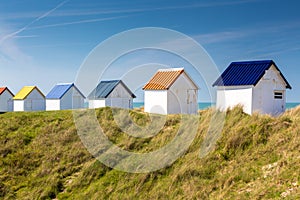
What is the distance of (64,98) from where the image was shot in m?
36.1

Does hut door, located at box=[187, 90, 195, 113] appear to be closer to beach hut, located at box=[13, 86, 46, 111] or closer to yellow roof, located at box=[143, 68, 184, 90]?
yellow roof, located at box=[143, 68, 184, 90]

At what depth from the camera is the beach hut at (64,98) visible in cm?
3603

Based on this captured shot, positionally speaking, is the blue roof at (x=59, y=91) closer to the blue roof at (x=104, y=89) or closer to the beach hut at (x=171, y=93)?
the blue roof at (x=104, y=89)

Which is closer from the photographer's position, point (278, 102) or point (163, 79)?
point (278, 102)

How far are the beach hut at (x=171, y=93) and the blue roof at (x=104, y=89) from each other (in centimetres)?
722

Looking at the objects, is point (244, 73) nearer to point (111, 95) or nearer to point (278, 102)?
point (278, 102)

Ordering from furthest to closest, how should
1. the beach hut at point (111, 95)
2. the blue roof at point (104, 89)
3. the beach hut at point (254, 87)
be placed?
the blue roof at point (104, 89) → the beach hut at point (111, 95) → the beach hut at point (254, 87)

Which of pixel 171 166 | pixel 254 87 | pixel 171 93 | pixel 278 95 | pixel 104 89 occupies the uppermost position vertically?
pixel 104 89

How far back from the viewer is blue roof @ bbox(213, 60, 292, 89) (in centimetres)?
1875

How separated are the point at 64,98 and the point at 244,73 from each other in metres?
22.3

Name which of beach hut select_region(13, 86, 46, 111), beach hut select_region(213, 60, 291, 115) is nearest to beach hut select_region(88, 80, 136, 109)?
beach hut select_region(213, 60, 291, 115)

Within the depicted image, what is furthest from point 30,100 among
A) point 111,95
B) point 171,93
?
point 171,93

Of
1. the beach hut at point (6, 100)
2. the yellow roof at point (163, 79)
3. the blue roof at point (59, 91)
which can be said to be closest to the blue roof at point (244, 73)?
the yellow roof at point (163, 79)

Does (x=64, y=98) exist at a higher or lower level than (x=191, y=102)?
higher
